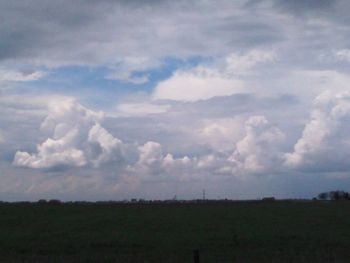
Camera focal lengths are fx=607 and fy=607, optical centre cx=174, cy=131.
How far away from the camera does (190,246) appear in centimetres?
3206

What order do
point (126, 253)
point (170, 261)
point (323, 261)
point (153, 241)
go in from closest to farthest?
point (323, 261) < point (170, 261) < point (126, 253) < point (153, 241)

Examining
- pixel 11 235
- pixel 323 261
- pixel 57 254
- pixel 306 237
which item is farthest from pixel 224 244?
pixel 11 235

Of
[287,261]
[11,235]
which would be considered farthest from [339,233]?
[11,235]

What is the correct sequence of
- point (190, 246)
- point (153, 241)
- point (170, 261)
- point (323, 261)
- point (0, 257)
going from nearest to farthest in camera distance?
point (323, 261)
point (170, 261)
point (0, 257)
point (190, 246)
point (153, 241)

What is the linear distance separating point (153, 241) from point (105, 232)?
27.3 feet

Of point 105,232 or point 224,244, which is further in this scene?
point 105,232

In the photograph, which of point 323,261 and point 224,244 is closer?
point 323,261

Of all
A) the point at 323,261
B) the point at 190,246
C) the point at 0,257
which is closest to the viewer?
the point at 323,261

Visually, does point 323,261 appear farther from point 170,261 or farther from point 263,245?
point 263,245

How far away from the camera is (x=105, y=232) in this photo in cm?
4278

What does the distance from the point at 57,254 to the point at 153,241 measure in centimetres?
764

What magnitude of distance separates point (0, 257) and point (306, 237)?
62.2 feet

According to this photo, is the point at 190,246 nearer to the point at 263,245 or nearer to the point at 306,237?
the point at 263,245

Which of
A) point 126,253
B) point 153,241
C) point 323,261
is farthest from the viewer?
point 153,241
